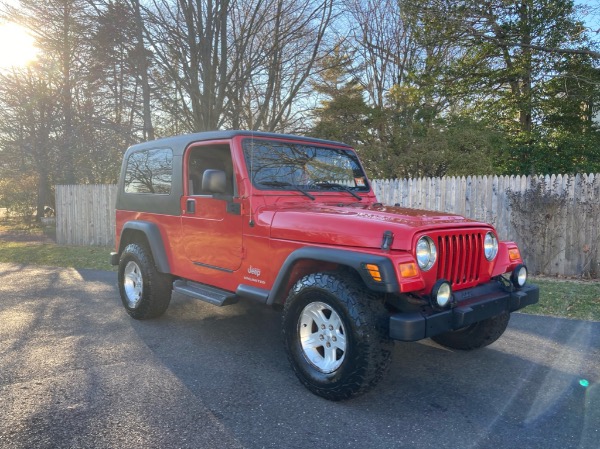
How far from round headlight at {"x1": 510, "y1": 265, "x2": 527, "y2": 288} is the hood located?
48 centimetres

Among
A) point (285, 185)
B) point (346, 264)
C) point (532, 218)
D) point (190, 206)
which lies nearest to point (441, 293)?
point (346, 264)

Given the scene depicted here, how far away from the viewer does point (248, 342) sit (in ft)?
15.1

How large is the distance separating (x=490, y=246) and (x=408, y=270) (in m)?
1.16

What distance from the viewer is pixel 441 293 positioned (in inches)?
121

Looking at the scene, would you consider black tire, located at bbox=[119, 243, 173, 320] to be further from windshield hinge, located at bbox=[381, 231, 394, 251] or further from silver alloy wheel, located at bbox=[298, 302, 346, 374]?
windshield hinge, located at bbox=[381, 231, 394, 251]

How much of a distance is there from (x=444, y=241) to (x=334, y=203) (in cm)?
131

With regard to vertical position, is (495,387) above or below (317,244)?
below

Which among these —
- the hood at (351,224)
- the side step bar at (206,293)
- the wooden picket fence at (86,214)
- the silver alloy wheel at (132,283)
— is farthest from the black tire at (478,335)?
the wooden picket fence at (86,214)

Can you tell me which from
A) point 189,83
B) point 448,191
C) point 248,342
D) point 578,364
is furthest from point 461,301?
point 189,83

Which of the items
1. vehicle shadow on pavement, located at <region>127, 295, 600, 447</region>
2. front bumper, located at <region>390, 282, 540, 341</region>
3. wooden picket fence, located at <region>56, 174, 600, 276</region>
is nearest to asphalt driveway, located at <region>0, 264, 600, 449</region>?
vehicle shadow on pavement, located at <region>127, 295, 600, 447</region>

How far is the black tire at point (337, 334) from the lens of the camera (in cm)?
305

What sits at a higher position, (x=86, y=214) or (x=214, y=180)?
(x=214, y=180)

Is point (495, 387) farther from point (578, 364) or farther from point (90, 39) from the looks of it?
point (90, 39)

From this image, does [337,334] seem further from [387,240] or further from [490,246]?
[490,246]
